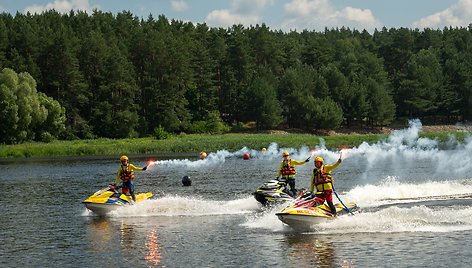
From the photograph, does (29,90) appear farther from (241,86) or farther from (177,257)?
(177,257)

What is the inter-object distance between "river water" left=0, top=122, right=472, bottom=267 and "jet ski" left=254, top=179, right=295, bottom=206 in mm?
704

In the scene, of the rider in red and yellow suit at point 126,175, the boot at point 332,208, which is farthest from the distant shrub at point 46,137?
the boot at point 332,208

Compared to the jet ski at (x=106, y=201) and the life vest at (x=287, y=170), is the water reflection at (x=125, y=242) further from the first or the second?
the life vest at (x=287, y=170)

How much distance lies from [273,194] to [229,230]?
15.9ft

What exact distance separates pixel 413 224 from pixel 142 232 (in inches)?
388

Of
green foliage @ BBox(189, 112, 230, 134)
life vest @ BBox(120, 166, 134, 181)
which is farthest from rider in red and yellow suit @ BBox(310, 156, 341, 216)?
green foliage @ BBox(189, 112, 230, 134)

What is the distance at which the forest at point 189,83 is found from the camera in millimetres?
103875

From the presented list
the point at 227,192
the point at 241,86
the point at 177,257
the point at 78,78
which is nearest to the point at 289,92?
the point at 241,86

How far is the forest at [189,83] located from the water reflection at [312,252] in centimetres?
6936

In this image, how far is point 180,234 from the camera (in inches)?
1089

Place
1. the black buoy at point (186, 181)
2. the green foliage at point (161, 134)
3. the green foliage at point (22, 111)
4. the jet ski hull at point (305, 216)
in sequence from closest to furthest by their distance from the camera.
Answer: the jet ski hull at point (305, 216), the black buoy at point (186, 181), the green foliage at point (22, 111), the green foliage at point (161, 134)

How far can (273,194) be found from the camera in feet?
107

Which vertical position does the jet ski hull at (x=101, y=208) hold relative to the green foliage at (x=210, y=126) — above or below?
below

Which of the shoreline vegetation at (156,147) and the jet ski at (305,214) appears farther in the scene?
the shoreline vegetation at (156,147)
